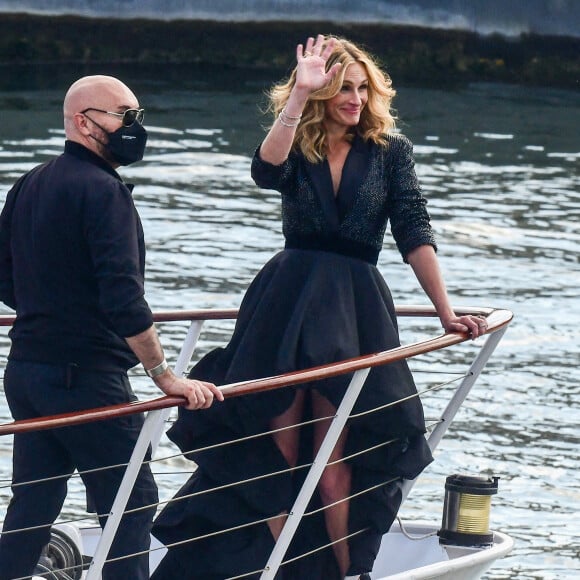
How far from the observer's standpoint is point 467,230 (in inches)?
711

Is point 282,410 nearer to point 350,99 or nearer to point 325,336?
point 325,336

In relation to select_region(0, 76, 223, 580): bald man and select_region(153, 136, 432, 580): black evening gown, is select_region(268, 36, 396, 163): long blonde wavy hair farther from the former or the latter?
select_region(0, 76, 223, 580): bald man

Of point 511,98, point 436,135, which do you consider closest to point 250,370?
point 436,135

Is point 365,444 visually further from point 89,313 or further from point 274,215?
point 274,215

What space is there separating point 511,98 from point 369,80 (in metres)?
26.3

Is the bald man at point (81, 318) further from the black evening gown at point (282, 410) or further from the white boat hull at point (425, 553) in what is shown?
the white boat hull at point (425, 553)

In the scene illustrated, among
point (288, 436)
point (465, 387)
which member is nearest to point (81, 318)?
point (288, 436)

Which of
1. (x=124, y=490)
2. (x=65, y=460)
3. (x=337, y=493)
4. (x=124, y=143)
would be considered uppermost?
(x=124, y=143)

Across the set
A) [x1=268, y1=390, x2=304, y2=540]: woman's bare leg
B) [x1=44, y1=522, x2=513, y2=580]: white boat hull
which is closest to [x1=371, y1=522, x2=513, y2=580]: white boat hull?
[x1=44, y1=522, x2=513, y2=580]: white boat hull

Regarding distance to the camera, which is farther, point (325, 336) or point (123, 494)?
point (325, 336)

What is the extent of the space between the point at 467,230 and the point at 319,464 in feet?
43.6

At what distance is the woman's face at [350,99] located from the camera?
5.27 m

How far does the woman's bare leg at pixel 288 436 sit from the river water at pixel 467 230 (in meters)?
2.88

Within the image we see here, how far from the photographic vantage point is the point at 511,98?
31172 mm
